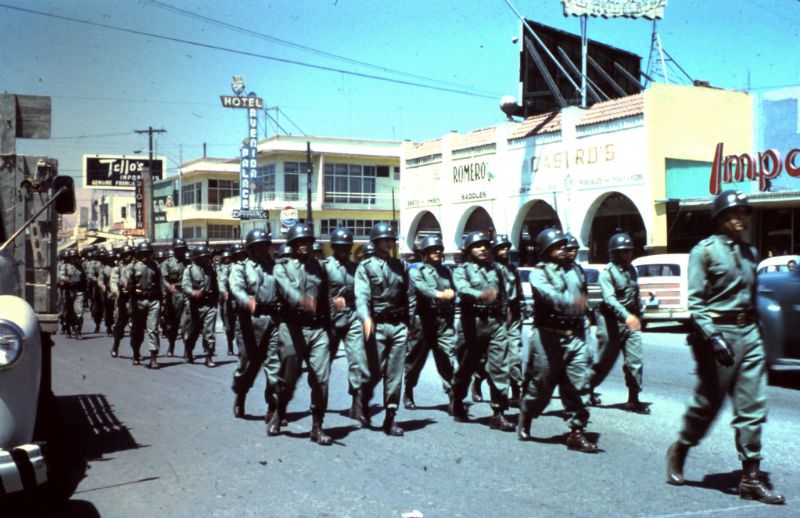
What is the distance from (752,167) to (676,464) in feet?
65.5

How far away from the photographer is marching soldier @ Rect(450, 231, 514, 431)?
8234 mm

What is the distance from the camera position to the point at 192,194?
61.9m

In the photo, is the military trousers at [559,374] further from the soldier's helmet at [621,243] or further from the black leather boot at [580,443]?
the soldier's helmet at [621,243]

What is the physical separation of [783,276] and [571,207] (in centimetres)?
1748

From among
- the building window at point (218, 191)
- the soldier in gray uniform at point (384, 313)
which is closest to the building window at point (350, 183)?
the building window at point (218, 191)

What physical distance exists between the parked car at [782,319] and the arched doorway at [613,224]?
15920 mm

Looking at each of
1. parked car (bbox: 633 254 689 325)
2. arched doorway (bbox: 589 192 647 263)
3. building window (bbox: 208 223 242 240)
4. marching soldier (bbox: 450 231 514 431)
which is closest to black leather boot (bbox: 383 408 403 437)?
marching soldier (bbox: 450 231 514 431)

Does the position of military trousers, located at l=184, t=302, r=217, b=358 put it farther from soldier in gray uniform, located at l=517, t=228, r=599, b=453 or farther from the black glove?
the black glove

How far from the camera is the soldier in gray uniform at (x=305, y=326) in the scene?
764 cm

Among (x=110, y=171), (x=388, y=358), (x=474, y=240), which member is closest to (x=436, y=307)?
(x=474, y=240)

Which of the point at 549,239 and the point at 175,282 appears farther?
the point at 175,282

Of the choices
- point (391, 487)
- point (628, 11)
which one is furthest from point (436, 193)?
point (391, 487)

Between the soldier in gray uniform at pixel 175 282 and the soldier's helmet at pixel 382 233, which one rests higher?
the soldier's helmet at pixel 382 233

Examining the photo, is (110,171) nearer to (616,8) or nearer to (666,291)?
(616,8)
